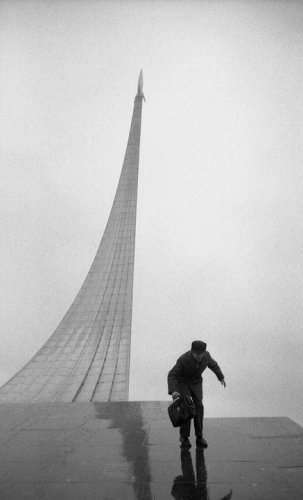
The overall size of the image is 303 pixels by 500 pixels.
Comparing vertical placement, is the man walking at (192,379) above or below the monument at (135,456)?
above

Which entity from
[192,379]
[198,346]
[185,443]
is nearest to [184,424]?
[185,443]

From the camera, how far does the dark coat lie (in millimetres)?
3373

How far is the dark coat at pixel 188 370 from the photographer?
337cm

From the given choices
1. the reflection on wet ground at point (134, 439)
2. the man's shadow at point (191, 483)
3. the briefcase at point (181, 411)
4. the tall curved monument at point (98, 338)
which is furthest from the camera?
the tall curved monument at point (98, 338)

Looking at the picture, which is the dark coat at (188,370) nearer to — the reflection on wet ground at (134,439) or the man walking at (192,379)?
the man walking at (192,379)

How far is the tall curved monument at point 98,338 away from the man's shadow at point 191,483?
236 inches

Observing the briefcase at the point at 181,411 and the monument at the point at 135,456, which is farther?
the briefcase at the point at 181,411

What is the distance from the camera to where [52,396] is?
8.80 meters

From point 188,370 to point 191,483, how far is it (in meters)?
0.99

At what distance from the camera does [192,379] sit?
3.48 m

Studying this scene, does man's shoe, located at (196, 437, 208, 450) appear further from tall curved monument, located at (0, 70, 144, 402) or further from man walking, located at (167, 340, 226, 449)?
tall curved monument, located at (0, 70, 144, 402)

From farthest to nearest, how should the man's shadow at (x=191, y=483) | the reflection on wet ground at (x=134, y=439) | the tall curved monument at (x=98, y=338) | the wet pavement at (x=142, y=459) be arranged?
1. the tall curved monument at (x=98, y=338)
2. the reflection on wet ground at (x=134, y=439)
3. the wet pavement at (x=142, y=459)
4. the man's shadow at (x=191, y=483)

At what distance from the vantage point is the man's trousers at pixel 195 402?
333cm

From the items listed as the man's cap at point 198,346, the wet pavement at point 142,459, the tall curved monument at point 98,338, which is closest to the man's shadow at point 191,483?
the wet pavement at point 142,459
